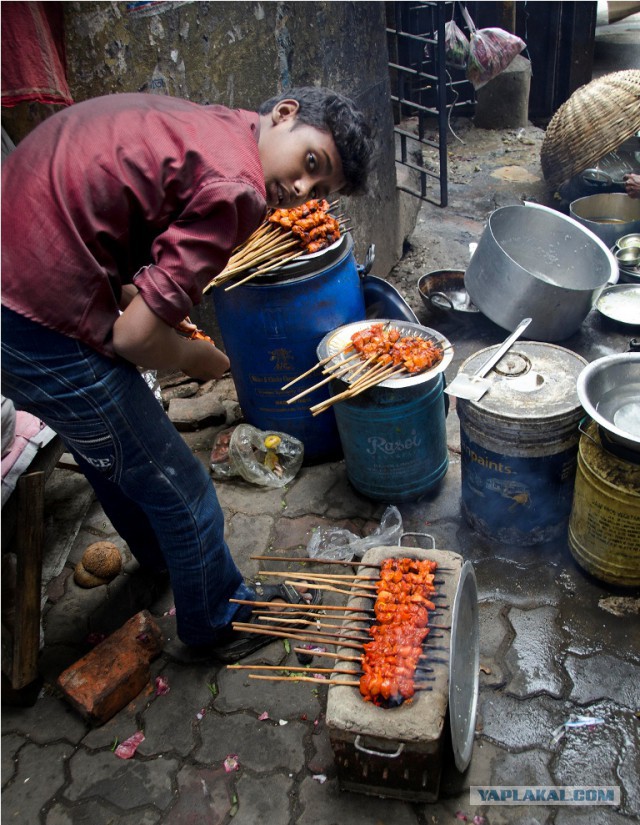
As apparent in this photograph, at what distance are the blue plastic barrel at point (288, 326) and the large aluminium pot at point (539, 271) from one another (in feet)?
4.71

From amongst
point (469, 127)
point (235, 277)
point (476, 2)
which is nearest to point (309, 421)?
point (235, 277)

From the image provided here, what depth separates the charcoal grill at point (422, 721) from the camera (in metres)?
2.43

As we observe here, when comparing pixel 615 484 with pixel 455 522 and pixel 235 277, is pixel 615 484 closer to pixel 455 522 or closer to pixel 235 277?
pixel 455 522

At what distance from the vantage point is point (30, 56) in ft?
11.6

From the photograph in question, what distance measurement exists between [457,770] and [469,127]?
1061 cm

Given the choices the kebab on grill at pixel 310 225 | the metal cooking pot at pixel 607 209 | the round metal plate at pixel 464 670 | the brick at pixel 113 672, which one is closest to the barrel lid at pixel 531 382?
the round metal plate at pixel 464 670

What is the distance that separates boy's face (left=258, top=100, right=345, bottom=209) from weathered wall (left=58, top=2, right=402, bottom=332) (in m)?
2.20

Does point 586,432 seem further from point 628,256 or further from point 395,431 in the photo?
point 628,256

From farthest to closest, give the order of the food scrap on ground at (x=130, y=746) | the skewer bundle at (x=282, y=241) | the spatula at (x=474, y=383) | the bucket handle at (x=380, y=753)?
the skewer bundle at (x=282, y=241) → the spatula at (x=474, y=383) → the food scrap on ground at (x=130, y=746) → the bucket handle at (x=380, y=753)

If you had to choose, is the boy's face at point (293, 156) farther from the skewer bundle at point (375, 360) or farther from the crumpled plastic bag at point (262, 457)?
the crumpled plastic bag at point (262, 457)

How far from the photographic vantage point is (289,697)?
3232 mm

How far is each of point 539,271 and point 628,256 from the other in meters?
1.09

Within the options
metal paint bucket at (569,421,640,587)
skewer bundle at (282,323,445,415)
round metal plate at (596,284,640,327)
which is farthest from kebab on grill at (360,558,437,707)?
round metal plate at (596,284,640,327)

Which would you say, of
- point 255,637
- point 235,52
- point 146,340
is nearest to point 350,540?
point 255,637
